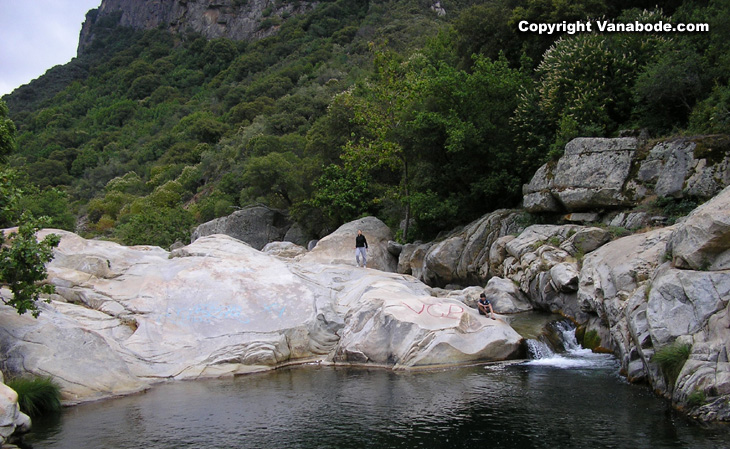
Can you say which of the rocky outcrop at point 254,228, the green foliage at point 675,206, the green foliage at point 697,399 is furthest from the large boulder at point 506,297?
the rocky outcrop at point 254,228

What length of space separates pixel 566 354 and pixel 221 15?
6202 inches

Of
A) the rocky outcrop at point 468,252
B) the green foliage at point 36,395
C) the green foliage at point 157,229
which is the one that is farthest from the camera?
the green foliage at point 157,229

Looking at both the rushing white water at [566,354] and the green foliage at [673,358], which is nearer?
the green foliage at [673,358]

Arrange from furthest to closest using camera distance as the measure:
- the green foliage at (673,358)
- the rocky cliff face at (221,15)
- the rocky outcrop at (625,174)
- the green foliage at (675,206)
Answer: the rocky cliff face at (221,15)
the rocky outcrop at (625,174)
the green foliage at (675,206)
the green foliage at (673,358)

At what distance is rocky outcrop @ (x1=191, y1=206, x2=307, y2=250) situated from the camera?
50281mm

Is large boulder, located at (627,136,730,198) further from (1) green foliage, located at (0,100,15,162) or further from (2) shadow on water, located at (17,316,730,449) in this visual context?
(1) green foliage, located at (0,100,15,162)

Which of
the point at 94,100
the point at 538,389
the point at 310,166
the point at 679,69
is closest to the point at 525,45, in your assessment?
the point at 679,69

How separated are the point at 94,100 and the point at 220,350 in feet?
462

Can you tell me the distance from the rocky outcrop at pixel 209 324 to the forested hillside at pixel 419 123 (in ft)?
16.0

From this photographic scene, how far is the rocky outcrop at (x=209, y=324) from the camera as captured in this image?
17016mm

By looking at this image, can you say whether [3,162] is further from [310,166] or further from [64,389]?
[310,166]

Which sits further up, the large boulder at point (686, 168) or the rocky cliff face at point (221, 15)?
the rocky cliff face at point (221, 15)

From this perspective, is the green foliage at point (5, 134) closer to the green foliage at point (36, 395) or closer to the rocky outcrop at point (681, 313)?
the green foliage at point (36, 395)

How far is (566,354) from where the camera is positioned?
1969 centimetres
